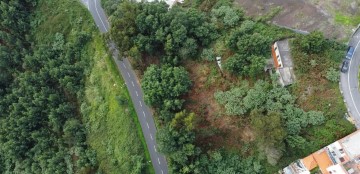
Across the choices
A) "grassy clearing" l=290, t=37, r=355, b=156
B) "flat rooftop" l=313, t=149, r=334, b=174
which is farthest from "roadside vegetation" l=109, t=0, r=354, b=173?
"flat rooftop" l=313, t=149, r=334, b=174

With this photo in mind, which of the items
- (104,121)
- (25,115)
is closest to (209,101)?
(104,121)

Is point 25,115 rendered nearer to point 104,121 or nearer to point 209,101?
point 104,121

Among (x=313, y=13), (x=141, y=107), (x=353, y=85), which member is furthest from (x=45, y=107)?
(x=353, y=85)

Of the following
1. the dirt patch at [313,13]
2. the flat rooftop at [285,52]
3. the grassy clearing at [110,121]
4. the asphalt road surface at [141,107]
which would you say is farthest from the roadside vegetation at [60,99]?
the dirt patch at [313,13]

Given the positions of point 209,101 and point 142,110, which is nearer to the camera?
point 209,101

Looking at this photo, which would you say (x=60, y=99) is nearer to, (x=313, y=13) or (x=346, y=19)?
(x=313, y=13)

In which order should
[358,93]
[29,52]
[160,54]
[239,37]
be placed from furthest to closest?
[29,52] → [160,54] → [239,37] → [358,93]

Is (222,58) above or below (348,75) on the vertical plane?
above
